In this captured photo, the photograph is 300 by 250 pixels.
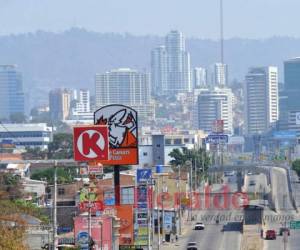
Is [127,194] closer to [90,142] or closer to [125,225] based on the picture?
[125,225]

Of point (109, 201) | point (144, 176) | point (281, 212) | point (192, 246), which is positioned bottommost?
point (281, 212)

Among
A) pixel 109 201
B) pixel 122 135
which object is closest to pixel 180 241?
pixel 109 201

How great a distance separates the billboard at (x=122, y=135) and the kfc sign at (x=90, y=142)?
5159mm

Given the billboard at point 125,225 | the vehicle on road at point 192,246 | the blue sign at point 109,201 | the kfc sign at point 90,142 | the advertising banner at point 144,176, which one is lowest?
the vehicle on road at point 192,246

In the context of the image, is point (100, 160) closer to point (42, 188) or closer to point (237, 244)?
point (237, 244)

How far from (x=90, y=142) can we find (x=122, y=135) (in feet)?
19.1

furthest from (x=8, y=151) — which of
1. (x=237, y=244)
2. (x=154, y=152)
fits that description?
(x=237, y=244)

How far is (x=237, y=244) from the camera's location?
73625mm

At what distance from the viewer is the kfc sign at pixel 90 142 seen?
38.5 meters

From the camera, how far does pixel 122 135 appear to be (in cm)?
4441

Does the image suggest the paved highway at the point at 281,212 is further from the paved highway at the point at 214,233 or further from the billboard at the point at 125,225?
the billboard at the point at 125,225

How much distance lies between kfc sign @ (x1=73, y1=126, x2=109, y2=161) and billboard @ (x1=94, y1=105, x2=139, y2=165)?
5159mm

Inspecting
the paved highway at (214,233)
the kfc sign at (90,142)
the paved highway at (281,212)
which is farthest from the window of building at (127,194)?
the kfc sign at (90,142)

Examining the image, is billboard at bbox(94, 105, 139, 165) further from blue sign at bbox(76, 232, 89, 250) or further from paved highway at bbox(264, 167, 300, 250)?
paved highway at bbox(264, 167, 300, 250)
